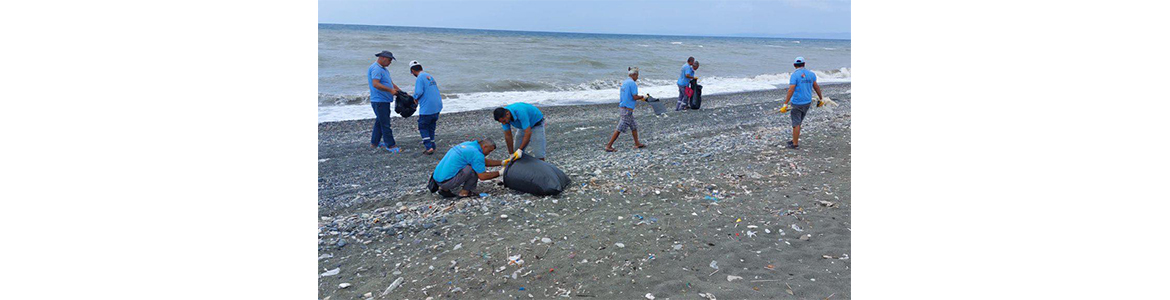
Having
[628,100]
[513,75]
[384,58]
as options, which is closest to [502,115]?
[628,100]

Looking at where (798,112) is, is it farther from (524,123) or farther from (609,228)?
(609,228)

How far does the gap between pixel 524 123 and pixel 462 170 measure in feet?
2.88

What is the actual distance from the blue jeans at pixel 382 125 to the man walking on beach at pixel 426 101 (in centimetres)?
43

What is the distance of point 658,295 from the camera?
3.32 meters

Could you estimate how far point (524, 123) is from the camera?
5773mm

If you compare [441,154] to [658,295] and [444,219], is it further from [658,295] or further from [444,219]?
[658,295]

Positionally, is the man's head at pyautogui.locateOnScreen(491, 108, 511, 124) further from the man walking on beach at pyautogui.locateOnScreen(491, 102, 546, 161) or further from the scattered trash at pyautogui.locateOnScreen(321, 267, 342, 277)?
the scattered trash at pyautogui.locateOnScreen(321, 267, 342, 277)

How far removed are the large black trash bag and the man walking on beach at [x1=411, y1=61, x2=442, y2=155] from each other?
2.36m

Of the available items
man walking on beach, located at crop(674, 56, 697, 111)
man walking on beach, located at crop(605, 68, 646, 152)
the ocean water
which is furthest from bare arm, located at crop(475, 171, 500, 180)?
man walking on beach, located at crop(674, 56, 697, 111)

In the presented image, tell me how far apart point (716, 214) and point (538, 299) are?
1864mm

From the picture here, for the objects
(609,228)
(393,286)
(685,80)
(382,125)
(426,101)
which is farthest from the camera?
(685,80)

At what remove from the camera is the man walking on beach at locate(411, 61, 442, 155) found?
23.5 ft

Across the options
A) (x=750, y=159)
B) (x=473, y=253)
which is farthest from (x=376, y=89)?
(x=750, y=159)

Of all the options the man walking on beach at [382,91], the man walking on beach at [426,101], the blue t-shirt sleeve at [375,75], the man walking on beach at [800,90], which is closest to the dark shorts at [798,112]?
the man walking on beach at [800,90]
